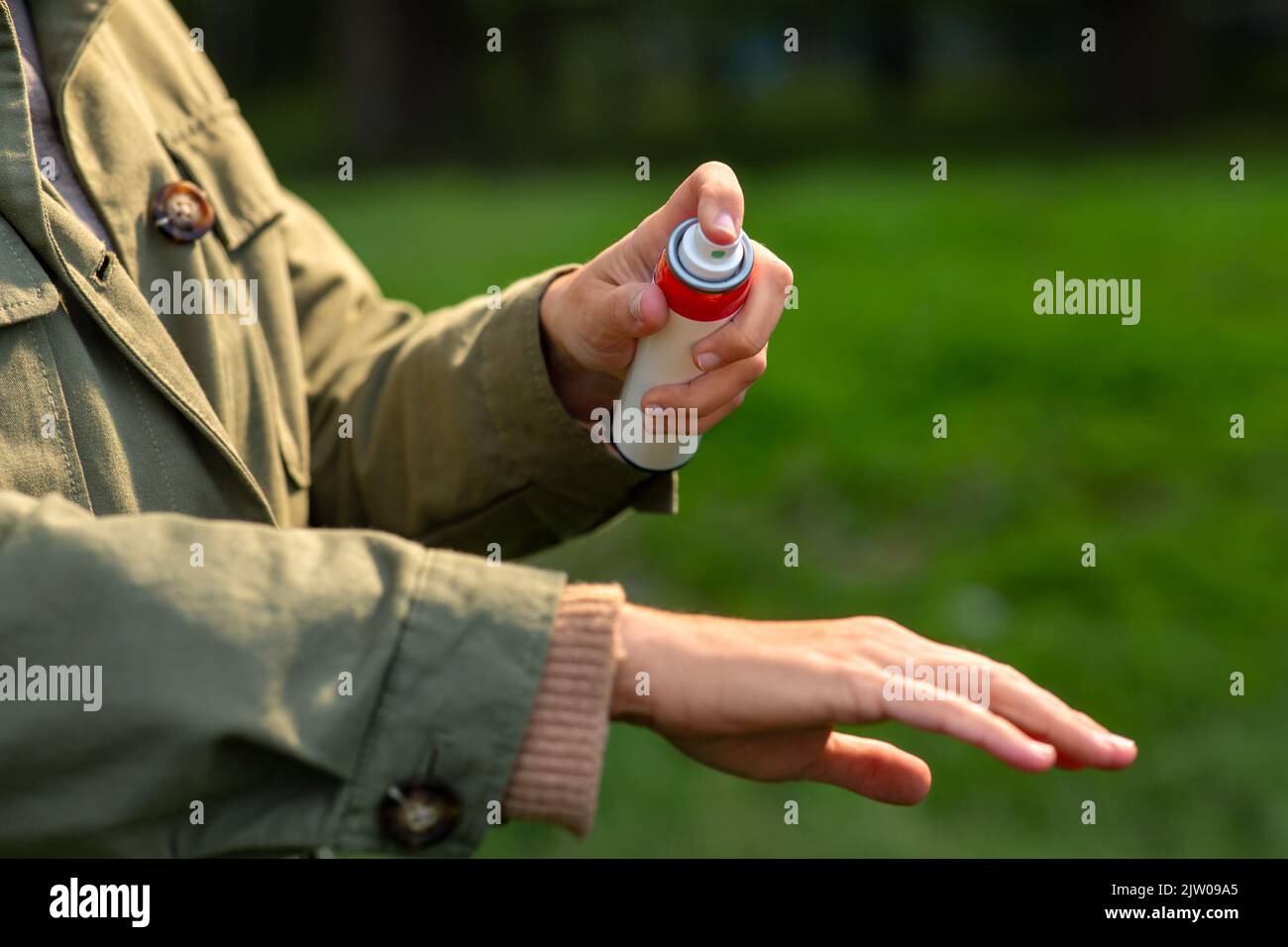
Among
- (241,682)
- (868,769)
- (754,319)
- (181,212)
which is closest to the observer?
(241,682)

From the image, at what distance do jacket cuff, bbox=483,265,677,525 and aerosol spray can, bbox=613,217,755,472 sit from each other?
0.18 meters

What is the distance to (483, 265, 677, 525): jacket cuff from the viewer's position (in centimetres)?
221

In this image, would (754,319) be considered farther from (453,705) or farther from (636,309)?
Result: (453,705)

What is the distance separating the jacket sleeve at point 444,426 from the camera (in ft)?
7.35

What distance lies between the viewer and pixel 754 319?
75.4 inches

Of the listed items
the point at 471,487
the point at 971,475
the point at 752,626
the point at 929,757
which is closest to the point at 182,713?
the point at 752,626

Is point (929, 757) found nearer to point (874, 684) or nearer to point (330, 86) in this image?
point (874, 684)

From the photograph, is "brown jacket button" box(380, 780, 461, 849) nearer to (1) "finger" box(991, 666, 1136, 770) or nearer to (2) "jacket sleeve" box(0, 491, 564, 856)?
(2) "jacket sleeve" box(0, 491, 564, 856)

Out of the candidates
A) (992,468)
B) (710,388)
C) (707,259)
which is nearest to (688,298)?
(707,259)

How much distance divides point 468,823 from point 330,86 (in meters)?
25.2

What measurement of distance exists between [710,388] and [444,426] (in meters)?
0.57

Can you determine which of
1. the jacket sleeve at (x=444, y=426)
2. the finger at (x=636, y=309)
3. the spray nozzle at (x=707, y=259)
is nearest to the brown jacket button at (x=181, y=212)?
the jacket sleeve at (x=444, y=426)

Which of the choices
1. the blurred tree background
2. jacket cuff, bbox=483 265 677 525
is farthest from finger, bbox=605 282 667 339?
the blurred tree background

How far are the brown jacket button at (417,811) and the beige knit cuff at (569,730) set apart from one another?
6cm
